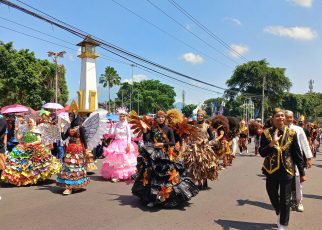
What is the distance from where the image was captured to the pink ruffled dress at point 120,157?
9438mm

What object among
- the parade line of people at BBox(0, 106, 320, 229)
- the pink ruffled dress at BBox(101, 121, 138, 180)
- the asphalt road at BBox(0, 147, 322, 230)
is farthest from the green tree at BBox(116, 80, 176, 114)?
the asphalt road at BBox(0, 147, 322, 230)

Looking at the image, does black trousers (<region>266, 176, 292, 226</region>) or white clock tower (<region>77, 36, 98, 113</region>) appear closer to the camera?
black trousers (<region>266, 176, 292, 226</region>)

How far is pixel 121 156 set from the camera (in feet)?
31.2

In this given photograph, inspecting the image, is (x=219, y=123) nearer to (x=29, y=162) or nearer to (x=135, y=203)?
(x=135, y=203)

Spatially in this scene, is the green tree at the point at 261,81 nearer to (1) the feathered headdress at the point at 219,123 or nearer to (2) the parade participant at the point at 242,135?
(2) the parade participant at the point at 242,135

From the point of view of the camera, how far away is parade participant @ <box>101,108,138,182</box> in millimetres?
9438

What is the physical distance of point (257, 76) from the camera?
204 ft

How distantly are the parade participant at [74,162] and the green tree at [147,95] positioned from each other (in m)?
76.3

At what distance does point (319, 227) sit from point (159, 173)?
2731 mm

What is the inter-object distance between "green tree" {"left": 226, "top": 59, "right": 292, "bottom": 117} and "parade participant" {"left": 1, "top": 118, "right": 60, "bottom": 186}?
2176 inches

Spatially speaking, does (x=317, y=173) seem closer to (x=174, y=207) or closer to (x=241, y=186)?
(x=241, y=186)

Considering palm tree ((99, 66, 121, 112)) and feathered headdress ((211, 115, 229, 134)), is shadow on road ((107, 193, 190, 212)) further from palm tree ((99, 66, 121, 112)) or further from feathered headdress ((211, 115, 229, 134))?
palm tree ((99, 66, 121, 112))

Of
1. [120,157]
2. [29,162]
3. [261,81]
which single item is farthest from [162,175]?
[261,81]

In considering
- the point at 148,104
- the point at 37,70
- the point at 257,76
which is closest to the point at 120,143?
the point at 37,70
